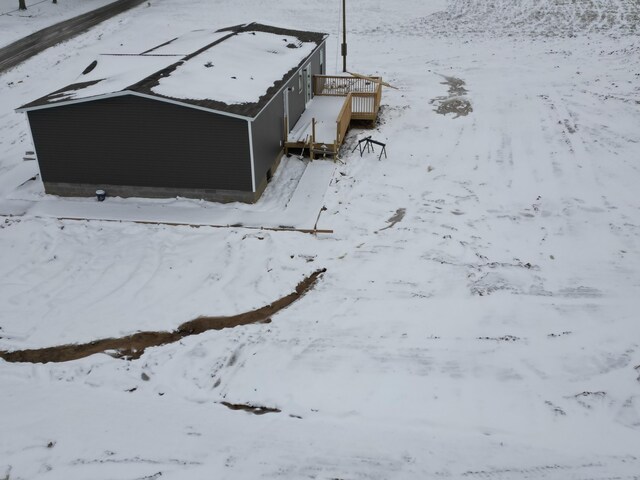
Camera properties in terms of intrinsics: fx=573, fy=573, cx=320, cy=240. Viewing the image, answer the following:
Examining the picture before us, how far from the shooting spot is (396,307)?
39.1 feet

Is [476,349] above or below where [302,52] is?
below

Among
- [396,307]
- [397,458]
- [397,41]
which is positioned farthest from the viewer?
[397,41]

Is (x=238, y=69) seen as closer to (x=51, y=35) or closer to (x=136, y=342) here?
(x=136, y=342)

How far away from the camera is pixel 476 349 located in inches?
421

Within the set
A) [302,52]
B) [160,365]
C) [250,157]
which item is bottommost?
[160,365]

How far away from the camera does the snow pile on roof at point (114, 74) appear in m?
15.9

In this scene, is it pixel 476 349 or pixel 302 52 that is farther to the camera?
pixel 302 52

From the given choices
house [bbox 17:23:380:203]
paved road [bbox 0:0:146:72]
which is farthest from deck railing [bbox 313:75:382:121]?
paved road [bbox 0:0:146:72]

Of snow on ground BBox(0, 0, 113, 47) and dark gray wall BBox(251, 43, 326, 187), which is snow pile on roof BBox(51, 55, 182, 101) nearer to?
dark gray wall BBox(251, 43, 326, 187)

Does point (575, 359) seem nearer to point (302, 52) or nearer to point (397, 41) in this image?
point (302, 52)

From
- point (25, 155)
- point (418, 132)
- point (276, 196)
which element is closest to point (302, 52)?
point (418, 132)

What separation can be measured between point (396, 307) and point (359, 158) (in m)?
8.22

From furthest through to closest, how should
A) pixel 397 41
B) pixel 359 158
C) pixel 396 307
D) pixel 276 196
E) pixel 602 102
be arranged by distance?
pixel 397 41
pixel 602 102
pixel 359 158
pixel 276 196
pixel 396 307

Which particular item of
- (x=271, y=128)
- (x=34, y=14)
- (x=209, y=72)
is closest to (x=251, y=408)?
(x=271, y=128)
